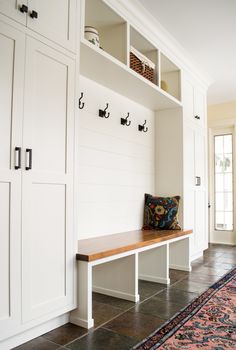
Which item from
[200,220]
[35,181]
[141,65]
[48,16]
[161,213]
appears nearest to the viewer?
[35,181]

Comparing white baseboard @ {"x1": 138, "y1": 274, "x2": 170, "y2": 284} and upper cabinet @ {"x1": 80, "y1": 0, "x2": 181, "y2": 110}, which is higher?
upper cabinet @ {"x1": 80, "y1": 0, "x2": 181, "y2": 110}

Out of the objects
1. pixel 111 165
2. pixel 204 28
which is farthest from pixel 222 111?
pixel 111 165

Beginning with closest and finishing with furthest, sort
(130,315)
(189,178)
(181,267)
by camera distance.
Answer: (130,315), (181,267), (189,178)

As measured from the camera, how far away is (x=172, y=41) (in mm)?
3436

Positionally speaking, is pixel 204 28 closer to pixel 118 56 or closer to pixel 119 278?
pixel 118 56

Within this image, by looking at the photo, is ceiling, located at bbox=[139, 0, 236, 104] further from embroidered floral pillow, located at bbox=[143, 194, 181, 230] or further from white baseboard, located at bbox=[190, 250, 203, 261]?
white baseboard, located at bbox=[190, 250, 203, 261]

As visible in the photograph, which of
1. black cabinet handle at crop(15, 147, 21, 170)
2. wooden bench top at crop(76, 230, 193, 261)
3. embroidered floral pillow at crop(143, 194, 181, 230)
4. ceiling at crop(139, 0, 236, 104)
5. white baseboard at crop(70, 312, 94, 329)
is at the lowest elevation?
white baseboard at crop(70, 312, 94, 329)

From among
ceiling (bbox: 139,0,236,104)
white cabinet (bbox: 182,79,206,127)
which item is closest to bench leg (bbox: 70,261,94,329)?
ceiling (bbox: 139,0,236,104)

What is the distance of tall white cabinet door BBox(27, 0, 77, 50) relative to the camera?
191 centimetres

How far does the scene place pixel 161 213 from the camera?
3580mm

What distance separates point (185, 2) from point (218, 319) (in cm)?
258

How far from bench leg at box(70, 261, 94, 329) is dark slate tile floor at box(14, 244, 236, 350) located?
54 mm

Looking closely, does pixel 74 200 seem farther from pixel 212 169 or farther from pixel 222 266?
pixel 212 169

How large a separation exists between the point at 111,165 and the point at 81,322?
157cm
